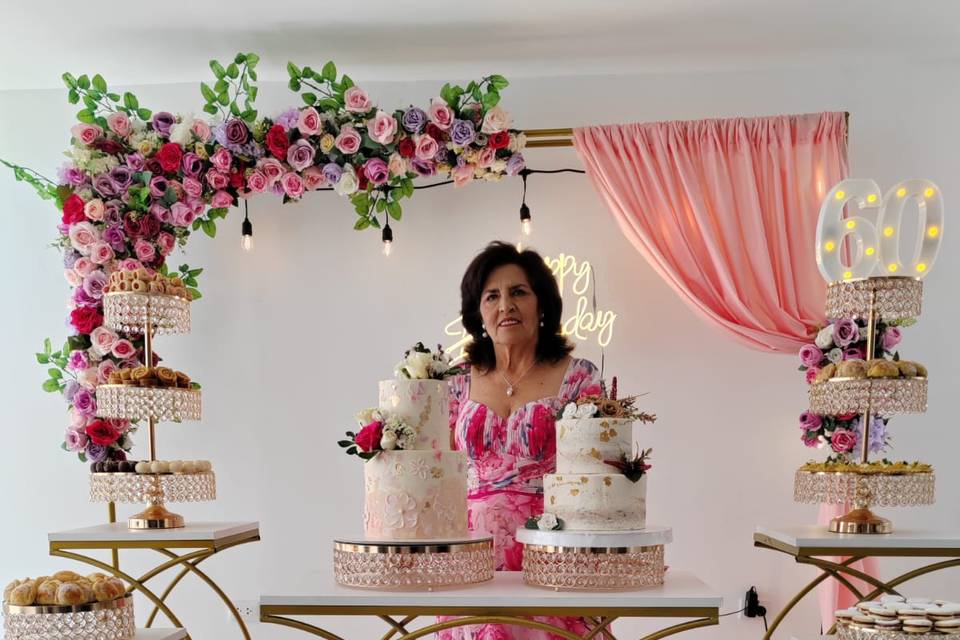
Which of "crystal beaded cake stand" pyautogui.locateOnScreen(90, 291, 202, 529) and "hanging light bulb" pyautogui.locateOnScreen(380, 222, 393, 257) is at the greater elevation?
"hanging light bulb" pyautogui.locateOnScreen(380, 222, 393, 257)

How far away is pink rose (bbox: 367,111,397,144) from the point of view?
3.83 meters

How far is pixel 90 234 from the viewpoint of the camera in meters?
3.86

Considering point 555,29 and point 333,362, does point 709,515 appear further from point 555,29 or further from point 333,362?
point 555,29

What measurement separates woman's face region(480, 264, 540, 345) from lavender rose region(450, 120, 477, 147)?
2.56 ft

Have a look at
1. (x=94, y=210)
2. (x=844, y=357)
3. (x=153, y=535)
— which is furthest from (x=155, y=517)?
(x=844, y=357)

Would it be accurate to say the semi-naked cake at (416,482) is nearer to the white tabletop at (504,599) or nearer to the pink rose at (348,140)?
the white tabletop at (504,599)

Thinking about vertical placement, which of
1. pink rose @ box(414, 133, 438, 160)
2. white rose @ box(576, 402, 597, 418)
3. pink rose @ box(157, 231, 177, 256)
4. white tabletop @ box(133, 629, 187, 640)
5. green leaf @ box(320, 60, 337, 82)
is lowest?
white tabletop @ box(133, 629, 187, 640)

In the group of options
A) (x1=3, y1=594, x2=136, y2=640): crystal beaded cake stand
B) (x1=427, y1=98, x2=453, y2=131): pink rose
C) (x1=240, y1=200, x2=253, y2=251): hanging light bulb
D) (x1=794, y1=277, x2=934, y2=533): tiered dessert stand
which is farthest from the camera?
(x1=240, y1=200, x2=253, y2=251): hanging light bulb

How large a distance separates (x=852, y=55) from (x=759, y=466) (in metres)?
1.94

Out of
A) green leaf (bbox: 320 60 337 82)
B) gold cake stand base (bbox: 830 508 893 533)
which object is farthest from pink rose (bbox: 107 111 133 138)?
gold cake stand base (bbox: 830 508 893 533)

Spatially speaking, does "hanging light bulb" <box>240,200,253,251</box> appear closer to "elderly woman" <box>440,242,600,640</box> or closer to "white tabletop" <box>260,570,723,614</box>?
"elderly woman" <box>440,242,600,640</box>

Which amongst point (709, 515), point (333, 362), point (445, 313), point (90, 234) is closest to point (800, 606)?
point (709, 515)

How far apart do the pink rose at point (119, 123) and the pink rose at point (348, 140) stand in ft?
2.97

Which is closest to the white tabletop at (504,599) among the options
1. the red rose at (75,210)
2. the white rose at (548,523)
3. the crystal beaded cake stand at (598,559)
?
the crystal beaded cake stand at (598,559)
